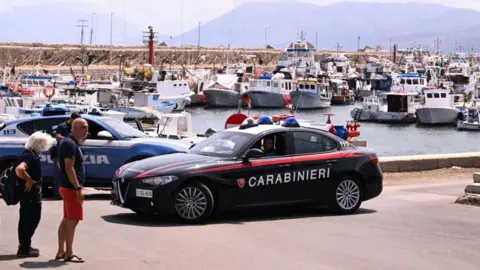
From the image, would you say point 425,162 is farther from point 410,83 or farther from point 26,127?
point 410,83

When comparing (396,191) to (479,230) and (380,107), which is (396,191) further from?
(380,107)

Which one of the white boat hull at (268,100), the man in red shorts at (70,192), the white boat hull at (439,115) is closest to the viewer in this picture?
the man in red shorts at (70,192)

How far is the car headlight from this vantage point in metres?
12.4

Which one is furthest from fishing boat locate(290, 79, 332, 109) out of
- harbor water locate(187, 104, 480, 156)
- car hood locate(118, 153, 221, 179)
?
car hood locate(118, 153, 221, 179)

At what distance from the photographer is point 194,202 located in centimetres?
1253

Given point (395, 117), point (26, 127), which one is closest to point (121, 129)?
point (26, 127)

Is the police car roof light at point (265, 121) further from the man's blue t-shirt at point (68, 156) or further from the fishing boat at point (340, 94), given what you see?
the fishing boat at point (340, 94)

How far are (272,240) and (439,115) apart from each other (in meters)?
66.7

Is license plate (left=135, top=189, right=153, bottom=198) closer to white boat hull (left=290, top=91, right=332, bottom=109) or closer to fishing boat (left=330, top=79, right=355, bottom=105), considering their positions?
white boat hull (left=290, top=91, right=332, bottom=109)

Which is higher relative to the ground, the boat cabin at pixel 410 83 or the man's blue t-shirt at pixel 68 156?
the boat cabin at pixel 410 83

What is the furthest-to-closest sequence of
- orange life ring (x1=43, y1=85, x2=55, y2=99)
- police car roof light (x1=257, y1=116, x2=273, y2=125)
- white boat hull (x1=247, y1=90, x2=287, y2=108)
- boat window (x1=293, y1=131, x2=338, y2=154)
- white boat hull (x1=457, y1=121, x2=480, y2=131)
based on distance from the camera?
white boat hull (x1=247, y1=90, x2=287, y2=108), white boat hull (x1=457, y1=121, x2=480, y2=131), orange life ring (x1=43, y1=85, x2=55, y2=99), police car roof light (x1=257, y1=116, x2=273, y2=125), boat window (x1=293, y1=131, x2=338, y2=154)

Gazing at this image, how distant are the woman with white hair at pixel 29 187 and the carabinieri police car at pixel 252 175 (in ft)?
9.03

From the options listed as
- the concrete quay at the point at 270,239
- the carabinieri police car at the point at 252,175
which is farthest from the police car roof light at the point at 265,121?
the concrete quay at the point at 270,239

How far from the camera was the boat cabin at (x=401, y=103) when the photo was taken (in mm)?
79250
